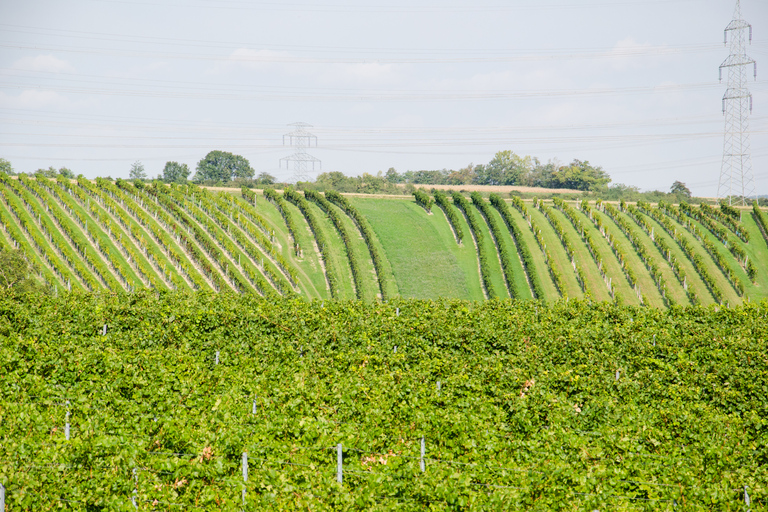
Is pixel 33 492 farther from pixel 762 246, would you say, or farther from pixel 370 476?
pixel 762 246

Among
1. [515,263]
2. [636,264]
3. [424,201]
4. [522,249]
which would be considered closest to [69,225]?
[424,201]

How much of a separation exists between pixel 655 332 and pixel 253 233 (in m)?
38.8

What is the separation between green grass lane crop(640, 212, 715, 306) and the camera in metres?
49.3

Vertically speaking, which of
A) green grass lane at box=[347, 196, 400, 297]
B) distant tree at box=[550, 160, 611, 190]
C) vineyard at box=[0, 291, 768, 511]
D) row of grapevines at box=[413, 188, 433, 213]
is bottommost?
vineyard at box=[0, 291, 768, 511]

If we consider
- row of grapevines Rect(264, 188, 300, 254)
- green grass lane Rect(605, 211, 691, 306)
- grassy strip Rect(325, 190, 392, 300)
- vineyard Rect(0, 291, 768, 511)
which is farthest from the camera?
row of grapevines Rect(264, 188, 300, 254)

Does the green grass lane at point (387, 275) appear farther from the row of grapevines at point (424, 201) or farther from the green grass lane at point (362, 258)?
the row of grapevines at point (424, 201)

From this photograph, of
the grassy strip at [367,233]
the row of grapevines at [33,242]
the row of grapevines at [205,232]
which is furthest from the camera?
the grassy strip at [367,233]

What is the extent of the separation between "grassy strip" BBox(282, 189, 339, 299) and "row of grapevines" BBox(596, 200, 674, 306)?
27.2 meters

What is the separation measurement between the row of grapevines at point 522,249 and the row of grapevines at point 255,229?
19776mm

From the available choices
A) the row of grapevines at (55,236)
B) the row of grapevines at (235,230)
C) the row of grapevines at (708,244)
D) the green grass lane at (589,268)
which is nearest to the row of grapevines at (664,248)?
the row of grapevines at (708,244)

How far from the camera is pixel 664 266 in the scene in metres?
53.3

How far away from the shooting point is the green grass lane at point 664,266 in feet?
160

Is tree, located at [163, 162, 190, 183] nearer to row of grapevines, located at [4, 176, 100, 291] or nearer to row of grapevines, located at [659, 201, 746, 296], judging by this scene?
row of grapevines, located at [4, 176, 100, 291]

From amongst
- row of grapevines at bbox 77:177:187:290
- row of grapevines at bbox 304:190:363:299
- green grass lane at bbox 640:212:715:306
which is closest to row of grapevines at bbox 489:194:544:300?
green grass lane at bbox 640:212:715:306
